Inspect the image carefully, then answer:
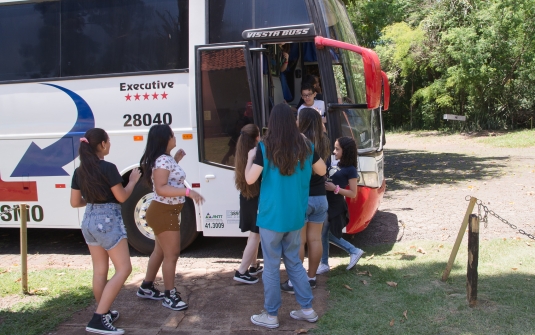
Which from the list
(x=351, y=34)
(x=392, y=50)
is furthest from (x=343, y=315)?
(x=392, y=50)

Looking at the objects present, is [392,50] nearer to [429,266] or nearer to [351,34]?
[351,34]

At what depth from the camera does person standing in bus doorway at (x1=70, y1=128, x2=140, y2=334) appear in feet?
14.0

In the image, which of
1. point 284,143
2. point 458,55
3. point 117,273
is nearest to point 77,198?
point 117,273

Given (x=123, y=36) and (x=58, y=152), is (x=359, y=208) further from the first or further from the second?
(x=58, y=152)

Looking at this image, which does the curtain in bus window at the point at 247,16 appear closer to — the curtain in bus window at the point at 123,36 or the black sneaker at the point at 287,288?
the curtain in bus window at the point at 123,36

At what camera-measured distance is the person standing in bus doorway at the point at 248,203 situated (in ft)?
16.2

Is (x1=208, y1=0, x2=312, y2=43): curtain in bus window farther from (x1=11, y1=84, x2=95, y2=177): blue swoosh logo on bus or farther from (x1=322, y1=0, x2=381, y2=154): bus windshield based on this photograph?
(x1=11, y1=84, x2=95, y2=177): blue swoosh logo on bus

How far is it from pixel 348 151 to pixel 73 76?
381 cm

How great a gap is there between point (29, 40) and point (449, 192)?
816 cm

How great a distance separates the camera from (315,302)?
16.7 ft

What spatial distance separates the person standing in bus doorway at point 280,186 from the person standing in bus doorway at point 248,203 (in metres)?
0.57

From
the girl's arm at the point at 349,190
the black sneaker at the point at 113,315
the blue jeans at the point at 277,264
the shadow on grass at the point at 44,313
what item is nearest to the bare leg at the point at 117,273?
the black sneaker at the point at 113,315

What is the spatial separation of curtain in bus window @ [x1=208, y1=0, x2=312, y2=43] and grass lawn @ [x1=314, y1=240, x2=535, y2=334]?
3004 millimetres

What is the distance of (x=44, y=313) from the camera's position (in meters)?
5.00
